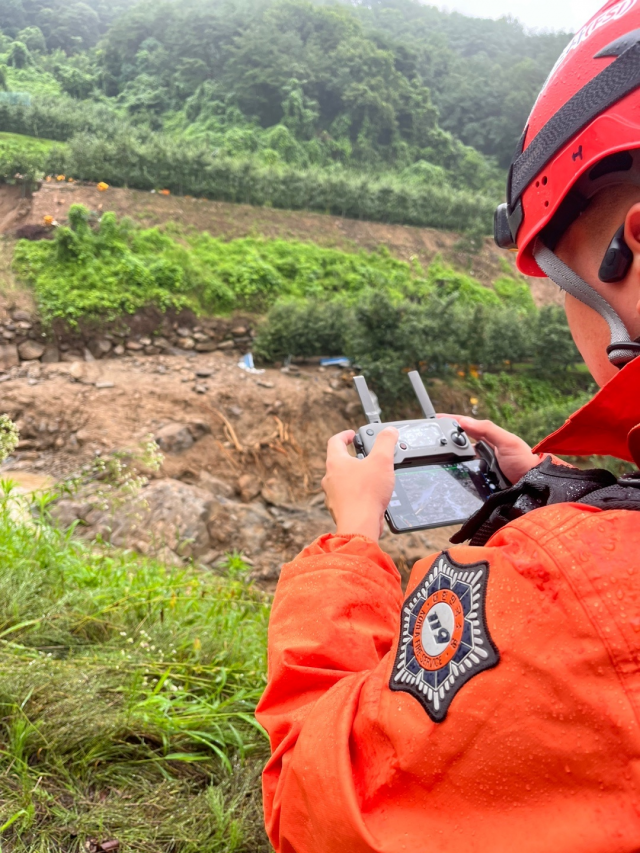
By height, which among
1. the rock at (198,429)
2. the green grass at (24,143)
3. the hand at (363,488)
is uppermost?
the hand at (363,488)

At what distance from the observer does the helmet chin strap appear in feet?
2.26

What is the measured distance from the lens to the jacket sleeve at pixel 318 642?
2.39 feet

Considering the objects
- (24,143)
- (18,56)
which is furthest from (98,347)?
(18,56)

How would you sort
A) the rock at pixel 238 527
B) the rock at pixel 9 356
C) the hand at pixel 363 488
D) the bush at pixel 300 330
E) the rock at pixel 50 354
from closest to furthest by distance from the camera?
1. the hand at pixel 363 488
2. the rock at pixel 238 527
3. the rock at pixel 9 356
4. the rock at pixel 50 354
5. the bush at pixel 300 330

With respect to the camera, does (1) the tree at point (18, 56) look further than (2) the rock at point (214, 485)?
Yes

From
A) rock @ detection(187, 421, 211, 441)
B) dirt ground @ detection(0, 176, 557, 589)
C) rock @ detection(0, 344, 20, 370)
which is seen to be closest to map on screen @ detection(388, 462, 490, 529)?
dirt ground @ detection(0, 176, 557, 589)

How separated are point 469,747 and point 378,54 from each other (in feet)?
99.5

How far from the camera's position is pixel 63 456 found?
626 centimetres

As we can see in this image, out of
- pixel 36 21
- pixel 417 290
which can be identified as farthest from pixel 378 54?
pixel 417 290

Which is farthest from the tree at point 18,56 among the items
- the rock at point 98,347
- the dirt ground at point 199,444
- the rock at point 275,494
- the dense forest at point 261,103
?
the rock at point 275,494

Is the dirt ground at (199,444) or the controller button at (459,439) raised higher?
the controller button at (459,439)

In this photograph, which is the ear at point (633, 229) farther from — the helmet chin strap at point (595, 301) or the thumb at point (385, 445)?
the thumb at point (385, 445)

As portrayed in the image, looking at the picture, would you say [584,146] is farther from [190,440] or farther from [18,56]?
[18,56]

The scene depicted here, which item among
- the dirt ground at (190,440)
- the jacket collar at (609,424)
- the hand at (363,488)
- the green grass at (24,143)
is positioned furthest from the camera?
the green grass at (24,143)
